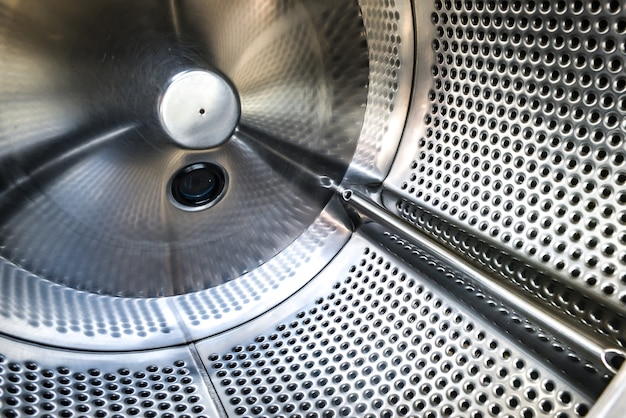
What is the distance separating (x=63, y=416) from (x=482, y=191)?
61 cm

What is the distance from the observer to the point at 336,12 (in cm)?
87

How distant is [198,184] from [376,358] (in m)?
0.37

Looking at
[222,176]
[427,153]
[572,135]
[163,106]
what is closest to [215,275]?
[222,176]

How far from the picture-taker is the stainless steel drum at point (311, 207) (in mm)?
692

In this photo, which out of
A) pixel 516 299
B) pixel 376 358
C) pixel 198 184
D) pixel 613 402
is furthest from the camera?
pixel 198 184

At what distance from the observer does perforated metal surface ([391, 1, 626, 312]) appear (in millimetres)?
669

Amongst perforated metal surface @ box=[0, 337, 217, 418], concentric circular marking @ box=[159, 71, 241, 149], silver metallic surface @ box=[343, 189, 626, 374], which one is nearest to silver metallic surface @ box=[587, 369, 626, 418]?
silver metallic surface @ box=[343, 189, 626, 374]

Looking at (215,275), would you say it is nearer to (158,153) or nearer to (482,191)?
(158,153)

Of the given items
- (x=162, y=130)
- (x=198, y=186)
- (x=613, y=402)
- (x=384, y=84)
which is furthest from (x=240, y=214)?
(x=613, y=402)

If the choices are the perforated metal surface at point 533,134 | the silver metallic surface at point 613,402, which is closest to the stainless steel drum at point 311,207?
the perforated metal surface at point 533,134

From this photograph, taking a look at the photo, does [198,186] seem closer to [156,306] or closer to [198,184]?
[198,184]

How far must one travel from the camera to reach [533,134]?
0.76m

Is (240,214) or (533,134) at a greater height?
(240,214)

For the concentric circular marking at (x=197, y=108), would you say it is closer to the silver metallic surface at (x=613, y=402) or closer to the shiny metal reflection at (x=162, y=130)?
the shiny metal reflection at (x=162, y=130)
